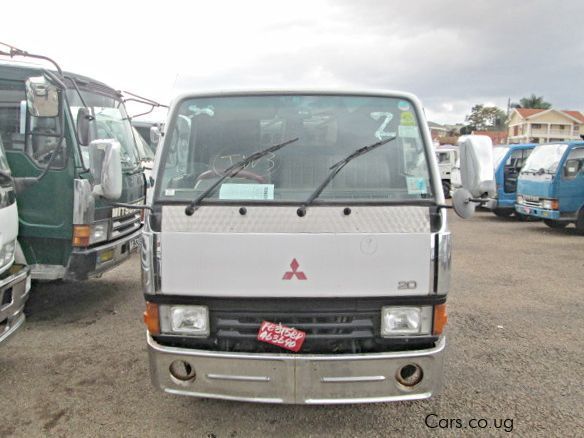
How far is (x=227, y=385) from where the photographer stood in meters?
2.61

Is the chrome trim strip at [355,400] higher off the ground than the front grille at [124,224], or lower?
lower

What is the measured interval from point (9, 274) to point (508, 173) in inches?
518

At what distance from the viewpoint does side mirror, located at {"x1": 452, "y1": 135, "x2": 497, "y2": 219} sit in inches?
114

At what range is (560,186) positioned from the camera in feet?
34.1

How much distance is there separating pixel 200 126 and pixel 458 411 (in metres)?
2.57

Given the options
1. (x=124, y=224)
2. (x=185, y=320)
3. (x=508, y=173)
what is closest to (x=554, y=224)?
(x=508, y=173)

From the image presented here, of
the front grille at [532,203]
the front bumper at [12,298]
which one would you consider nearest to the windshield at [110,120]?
the front bumper at [12,298]

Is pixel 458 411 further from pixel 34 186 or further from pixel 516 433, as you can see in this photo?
pixel 34 186

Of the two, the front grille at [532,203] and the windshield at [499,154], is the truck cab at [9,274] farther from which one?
the windshield at [499,154]

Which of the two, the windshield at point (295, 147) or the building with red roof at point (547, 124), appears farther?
the building with red roof at point (547, 124)

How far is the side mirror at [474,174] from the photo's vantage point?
2896 mm

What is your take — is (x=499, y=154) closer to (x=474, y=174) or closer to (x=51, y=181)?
(x=474, y=174)

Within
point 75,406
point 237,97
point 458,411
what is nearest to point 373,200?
point 237,97

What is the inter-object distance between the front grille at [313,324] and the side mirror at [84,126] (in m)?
2.97
